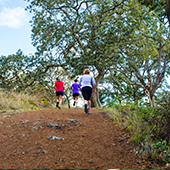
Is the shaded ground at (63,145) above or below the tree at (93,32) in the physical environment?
below

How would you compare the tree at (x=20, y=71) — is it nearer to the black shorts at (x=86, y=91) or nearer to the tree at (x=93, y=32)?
the tree at (x=93, y=32)

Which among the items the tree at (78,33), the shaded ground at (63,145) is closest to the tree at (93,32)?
the tree at (78,33)

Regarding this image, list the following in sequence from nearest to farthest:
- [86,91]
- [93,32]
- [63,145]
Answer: [63,145] < [86,91] < [93,32]

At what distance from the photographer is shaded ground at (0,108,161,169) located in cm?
514

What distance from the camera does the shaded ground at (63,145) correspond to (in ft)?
16.9

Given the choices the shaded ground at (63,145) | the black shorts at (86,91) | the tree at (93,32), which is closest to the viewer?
the shaded ground at (63,145)

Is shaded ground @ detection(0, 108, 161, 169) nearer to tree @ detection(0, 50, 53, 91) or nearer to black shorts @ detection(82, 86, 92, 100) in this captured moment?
black shorts @ detection(82, 86, 92, 100)

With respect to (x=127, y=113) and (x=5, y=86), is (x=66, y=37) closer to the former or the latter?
(x=5, y=86)

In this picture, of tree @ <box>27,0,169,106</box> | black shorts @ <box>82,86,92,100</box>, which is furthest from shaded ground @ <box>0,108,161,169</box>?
tree @ <box>27,0,169,106</box>

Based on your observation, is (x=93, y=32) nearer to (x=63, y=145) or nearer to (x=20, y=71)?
(x=20, y=71)

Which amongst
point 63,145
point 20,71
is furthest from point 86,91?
point 20,71

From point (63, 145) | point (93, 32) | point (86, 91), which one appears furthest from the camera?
point (93, 32)

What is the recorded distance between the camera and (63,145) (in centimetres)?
620

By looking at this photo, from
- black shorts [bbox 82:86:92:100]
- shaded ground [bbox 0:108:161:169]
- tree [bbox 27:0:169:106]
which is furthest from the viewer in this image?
tree [bbox 27:0:169:106]
